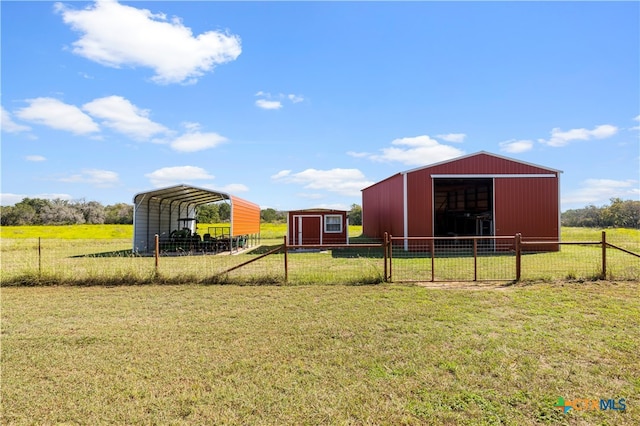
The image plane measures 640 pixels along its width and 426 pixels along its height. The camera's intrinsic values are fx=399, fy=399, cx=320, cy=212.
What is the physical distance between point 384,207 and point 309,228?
5193 mm

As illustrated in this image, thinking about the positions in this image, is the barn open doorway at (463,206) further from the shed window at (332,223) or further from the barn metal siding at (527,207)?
the shed window at (332,223)

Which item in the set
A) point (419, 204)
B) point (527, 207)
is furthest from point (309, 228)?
point (527, 207)

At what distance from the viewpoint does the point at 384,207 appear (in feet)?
75.3

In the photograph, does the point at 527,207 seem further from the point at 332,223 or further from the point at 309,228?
the point at 309,228

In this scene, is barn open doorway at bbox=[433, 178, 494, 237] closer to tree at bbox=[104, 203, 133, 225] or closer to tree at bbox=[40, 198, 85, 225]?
tree at bbox=[104, 203, 133, 225]

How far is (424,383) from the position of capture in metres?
3.71

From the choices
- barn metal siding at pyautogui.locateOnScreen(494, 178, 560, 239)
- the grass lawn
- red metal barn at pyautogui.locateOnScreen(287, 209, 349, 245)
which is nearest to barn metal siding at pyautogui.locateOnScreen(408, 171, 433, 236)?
barn metal siding at pyautogui.locateOnScreen(494, 178, 560, 239)

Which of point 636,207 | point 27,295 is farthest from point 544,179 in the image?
point 636,207

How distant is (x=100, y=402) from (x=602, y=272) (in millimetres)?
9916

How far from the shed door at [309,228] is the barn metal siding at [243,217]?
2.98 metres

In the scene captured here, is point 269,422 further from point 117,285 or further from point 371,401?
point 117,285

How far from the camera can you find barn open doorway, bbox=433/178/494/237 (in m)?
20.4

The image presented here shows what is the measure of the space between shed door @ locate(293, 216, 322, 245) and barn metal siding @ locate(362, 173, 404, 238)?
383cm

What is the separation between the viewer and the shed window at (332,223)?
66.1 ft
